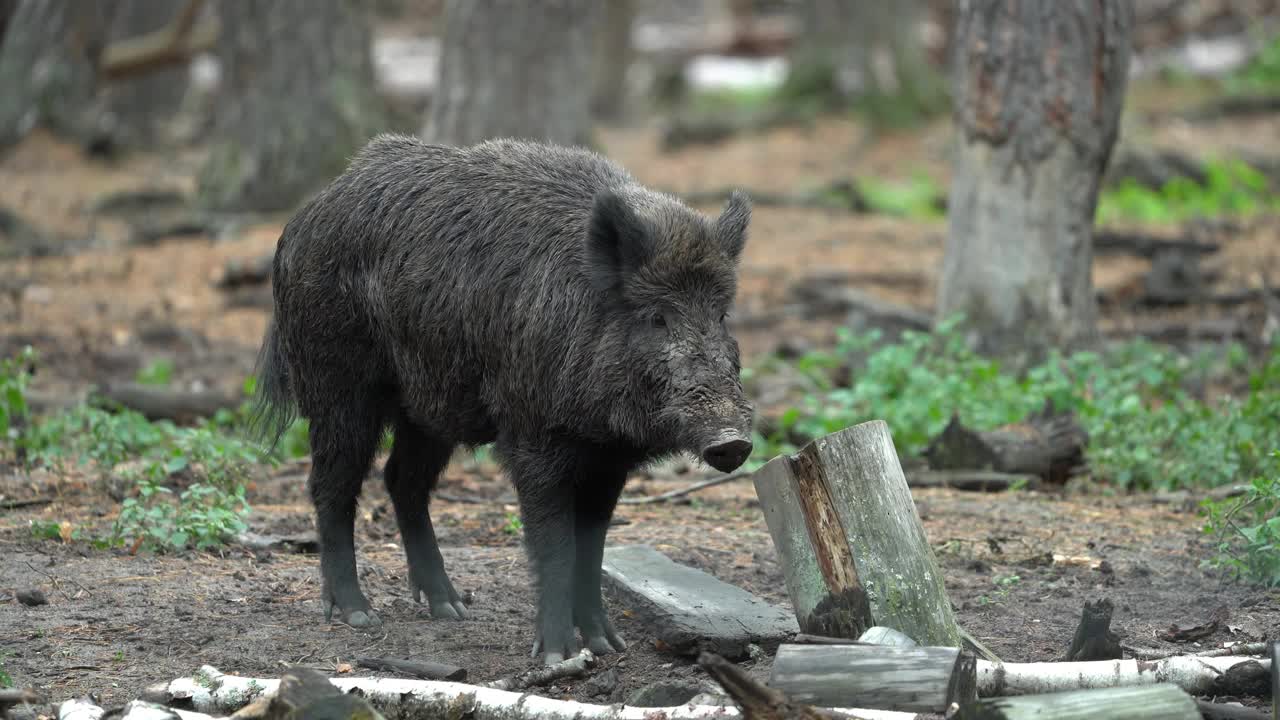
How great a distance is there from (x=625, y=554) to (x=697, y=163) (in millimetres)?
14078

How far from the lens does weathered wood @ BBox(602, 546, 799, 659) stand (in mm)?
5309

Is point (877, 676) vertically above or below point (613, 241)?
below

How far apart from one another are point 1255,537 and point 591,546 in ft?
8.28

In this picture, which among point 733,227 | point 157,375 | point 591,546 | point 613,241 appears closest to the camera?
point 613,241

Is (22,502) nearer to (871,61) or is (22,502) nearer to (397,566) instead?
(397,566)

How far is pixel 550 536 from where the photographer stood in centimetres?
535

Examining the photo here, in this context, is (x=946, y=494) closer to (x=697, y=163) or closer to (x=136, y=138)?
(x=697, y=163)

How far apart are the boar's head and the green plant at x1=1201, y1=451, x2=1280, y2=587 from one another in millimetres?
2143

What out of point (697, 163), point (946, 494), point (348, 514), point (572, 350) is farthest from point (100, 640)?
point (697, 163)

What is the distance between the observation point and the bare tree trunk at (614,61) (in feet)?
84.6

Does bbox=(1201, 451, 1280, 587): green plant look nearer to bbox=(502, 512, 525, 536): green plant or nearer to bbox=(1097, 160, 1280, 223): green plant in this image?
bbox=(502, 512, 525, 536): green plant

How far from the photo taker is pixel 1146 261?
14055 millimetres

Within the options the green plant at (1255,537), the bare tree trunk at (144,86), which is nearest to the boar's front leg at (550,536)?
the green plant at (1255,537)

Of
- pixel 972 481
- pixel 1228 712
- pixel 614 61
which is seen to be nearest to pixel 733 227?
pixel 1228 712
